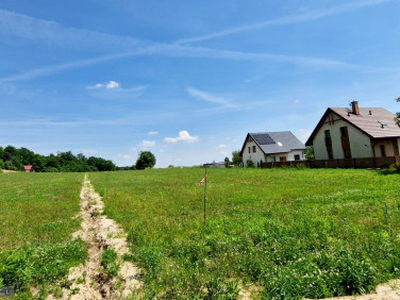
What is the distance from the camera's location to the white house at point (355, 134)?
2983 cm

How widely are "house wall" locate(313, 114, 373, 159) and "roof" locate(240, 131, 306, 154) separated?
905 cm

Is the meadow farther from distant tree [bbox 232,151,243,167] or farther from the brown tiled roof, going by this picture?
distant tree [bbox 232,151,243,167]

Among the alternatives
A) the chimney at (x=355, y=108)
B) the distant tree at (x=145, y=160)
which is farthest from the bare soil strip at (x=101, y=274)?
the distant tree at (x=145, y=160)

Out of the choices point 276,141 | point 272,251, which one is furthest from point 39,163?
point 272,251

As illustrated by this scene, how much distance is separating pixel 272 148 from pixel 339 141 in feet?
45.9

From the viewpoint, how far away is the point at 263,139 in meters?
48.3

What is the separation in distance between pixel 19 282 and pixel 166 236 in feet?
11.4

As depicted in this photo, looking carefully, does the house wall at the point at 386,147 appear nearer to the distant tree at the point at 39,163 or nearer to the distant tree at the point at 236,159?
the distant tree at the point at 236,159

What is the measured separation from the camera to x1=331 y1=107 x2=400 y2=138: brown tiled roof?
2989cm

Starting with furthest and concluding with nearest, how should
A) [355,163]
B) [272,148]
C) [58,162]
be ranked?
[58,162], [272,148], [355,163]

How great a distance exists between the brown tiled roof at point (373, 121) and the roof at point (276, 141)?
14054 millimetres

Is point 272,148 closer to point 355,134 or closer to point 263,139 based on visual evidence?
point 263,139

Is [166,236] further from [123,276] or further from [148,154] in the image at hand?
[148,154]

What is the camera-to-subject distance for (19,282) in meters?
4.55
